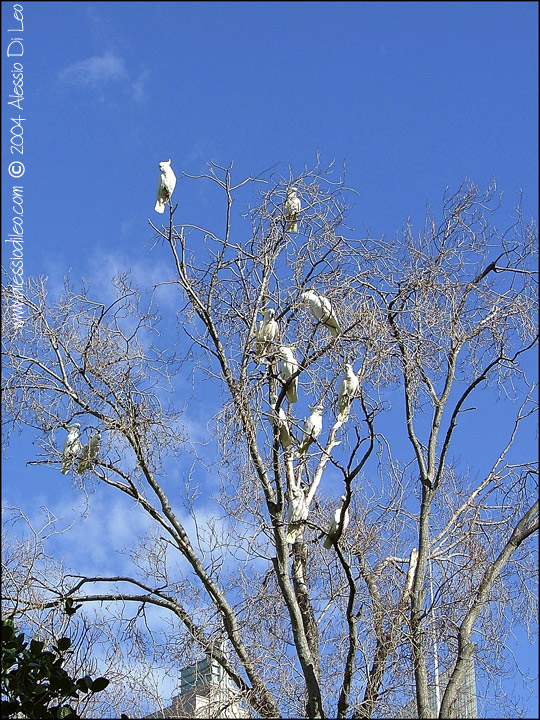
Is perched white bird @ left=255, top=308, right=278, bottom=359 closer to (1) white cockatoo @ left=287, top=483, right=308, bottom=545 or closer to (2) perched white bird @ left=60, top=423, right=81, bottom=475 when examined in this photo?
(1) white cockatoo @ left=287, top=483, right=308, bottom=545

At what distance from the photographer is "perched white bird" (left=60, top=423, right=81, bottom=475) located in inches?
249

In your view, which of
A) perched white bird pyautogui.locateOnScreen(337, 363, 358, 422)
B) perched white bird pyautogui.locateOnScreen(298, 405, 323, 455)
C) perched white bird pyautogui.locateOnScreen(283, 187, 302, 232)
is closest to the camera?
perched white bird pyautogui.locateOnScreen(337, 363, 358, 422)

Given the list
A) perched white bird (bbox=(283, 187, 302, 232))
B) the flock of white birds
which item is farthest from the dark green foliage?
perched white bird (bbox=(283, 187, 302, 232))

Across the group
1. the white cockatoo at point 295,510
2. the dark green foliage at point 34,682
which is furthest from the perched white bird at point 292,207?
the dark green foliage at point 34,682

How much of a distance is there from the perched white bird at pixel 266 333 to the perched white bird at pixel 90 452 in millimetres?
1321

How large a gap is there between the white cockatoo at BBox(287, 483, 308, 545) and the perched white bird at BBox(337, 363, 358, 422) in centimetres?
71

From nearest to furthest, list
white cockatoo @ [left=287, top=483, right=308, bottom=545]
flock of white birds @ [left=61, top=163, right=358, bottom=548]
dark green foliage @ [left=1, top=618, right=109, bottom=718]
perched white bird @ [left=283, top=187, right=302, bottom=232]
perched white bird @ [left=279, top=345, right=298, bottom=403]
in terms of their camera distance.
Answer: dark green foliage @ [left=1, top=618, right=109, bottom=718], flock of white birds @ [left=61, top=163, right=358, bottom=548], perched white bird @ [left=279, top=345, right=298, bottom=403], white cockatoo @ [left=287, top=483, right=308, bottom=545], perched white bird @ [left=283, top=187, right=302, bottom=232]

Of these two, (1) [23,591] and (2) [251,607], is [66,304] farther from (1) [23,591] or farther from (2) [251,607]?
(2) [251,607]

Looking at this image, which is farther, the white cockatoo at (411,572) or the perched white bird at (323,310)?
the white cockatoo at (411,572)

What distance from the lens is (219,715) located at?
5.91m

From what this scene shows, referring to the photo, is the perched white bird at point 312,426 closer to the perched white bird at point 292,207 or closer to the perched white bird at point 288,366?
the perched white bird at point 288,366

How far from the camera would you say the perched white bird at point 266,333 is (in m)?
5.92

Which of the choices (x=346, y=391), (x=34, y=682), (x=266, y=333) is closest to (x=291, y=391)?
(x=266, y=333)

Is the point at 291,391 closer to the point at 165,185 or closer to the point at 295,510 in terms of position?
the point at 295,510
